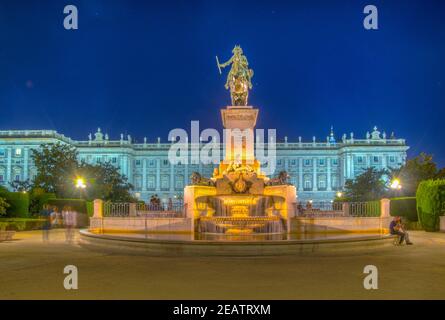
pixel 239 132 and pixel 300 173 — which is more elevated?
pixel 300 173

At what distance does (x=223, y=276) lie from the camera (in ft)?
33.3

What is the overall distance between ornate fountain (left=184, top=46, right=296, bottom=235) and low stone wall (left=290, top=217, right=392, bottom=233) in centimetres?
60

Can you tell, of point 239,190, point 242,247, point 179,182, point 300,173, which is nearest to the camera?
point 242,247

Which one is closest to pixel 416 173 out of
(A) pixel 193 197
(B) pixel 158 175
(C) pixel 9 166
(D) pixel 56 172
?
(A) pixel 193 197

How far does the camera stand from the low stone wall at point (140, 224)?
20797 millimetres

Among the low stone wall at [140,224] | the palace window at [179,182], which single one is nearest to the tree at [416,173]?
the low stone wall at [140,224]

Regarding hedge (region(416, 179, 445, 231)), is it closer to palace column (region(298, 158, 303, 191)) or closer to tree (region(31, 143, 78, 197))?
tree (region(31, 143, 78, 197))

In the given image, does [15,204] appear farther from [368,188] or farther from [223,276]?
[368,188]

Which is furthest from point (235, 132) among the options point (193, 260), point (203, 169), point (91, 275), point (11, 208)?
point (203, 169)

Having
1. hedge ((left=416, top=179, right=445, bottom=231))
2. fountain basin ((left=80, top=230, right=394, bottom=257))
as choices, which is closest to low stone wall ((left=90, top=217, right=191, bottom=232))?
fountain basin ((left=80, top=230, right=394, bottom=257))

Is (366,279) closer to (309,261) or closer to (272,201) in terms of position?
(309,261)

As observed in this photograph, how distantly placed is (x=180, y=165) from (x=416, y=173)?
3271 inches
